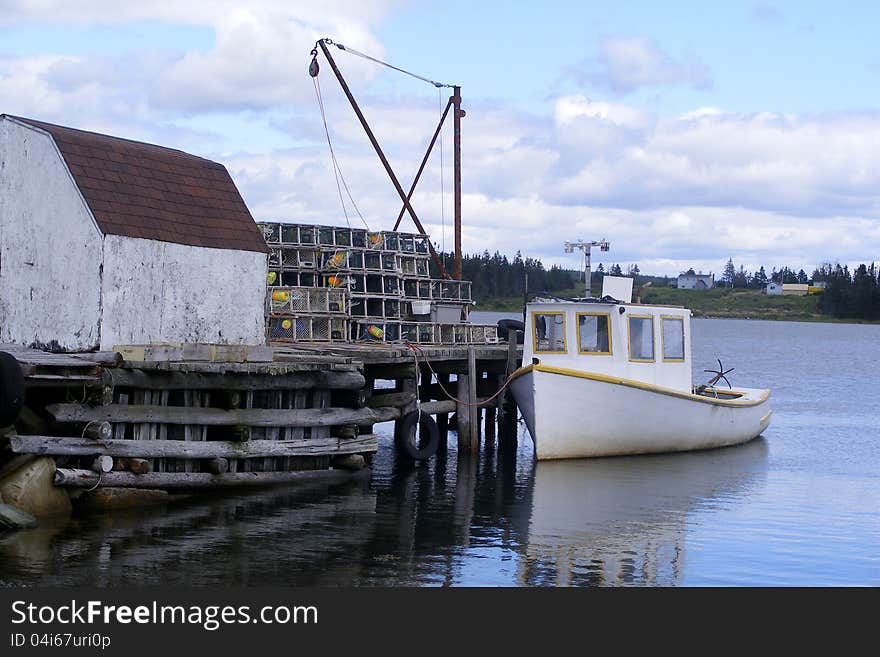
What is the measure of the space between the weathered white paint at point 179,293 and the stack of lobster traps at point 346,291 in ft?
16.0

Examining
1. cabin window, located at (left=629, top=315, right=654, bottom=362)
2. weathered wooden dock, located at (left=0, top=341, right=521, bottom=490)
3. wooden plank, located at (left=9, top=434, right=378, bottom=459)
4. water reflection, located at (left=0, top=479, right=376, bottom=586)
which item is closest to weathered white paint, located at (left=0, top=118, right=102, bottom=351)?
weathered wooden dock, located at (left=0, top=341, right=521, bottom=490)

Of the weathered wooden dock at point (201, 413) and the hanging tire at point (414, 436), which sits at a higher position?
the weathered wooden dock at point (201, 413)

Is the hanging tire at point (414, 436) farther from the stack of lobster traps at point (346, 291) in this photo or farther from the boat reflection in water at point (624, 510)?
the stack of lobster traps at point (346, 291)

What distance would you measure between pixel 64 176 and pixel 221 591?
357 inches

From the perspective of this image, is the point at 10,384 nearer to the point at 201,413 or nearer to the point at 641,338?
the point at 201,413

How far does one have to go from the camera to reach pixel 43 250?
19812mm

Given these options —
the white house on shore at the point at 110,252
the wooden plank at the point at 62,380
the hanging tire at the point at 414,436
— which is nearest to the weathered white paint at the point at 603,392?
the hanging tire at the point at 414,436

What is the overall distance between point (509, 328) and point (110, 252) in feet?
45.8

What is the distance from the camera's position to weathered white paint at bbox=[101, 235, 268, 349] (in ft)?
63.3

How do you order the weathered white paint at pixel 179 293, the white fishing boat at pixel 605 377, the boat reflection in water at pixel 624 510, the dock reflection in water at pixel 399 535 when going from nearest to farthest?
the dock reflection in water at pixel 399 535
the boat reflection in water at pixel 624 510
the weathered white paint at pixel 179 293
the white fishing boat at pixel 605 377

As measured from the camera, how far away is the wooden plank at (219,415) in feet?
57.0

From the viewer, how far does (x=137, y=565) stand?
14.7m

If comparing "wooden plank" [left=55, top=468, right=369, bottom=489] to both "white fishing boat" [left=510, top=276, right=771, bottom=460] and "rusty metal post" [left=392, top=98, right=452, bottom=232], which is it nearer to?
"white fishing boat" [left=510, top=276, right=771, bottom=460]

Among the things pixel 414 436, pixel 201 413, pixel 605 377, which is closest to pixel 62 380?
pixel 201 413
